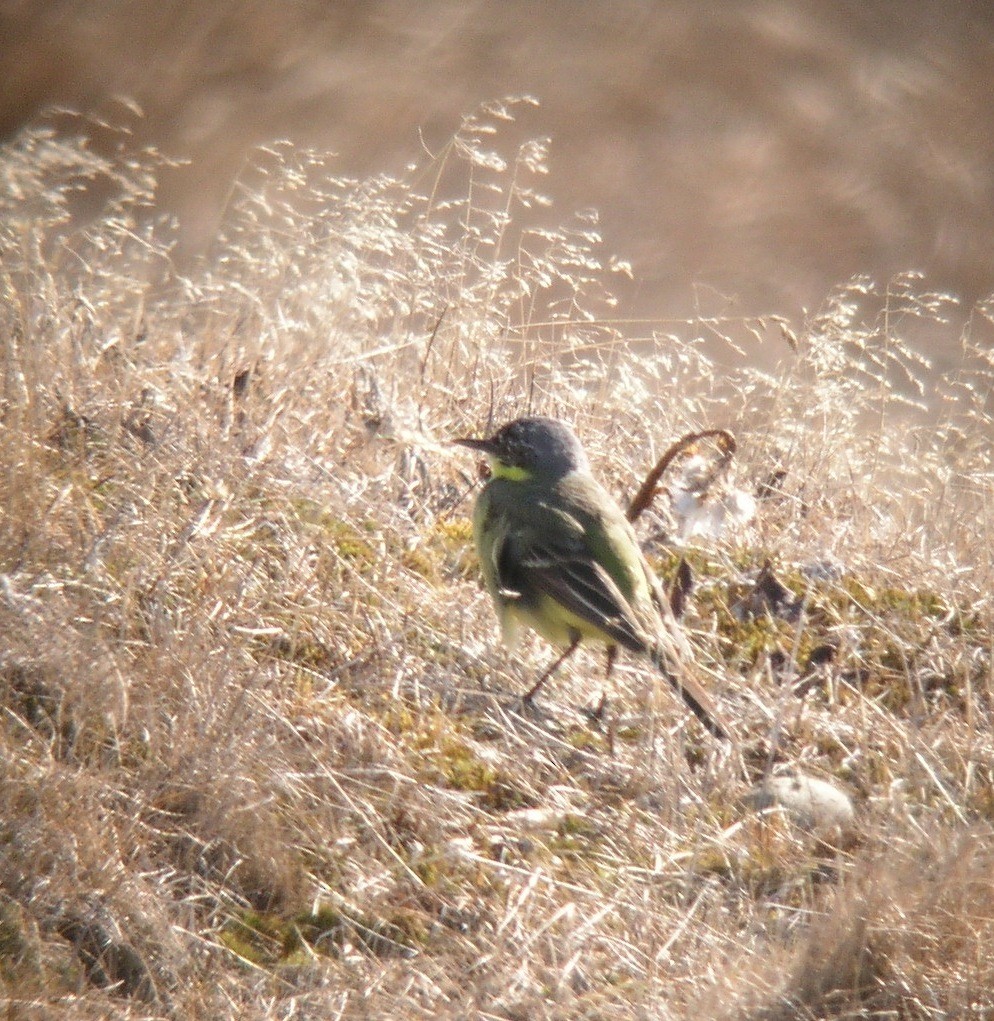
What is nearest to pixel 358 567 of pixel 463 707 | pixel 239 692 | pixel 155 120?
pixel 463 707

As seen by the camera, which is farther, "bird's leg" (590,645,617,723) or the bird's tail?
"bird's leg" (590,645,617,723)

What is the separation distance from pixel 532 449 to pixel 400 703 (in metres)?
1.30

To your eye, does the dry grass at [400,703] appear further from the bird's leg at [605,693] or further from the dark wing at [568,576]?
the dark wing at [568,576]

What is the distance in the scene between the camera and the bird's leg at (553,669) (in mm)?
4719

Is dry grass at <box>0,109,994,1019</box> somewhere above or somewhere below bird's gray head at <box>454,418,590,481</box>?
below

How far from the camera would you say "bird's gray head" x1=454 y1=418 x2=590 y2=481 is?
541 centimetres

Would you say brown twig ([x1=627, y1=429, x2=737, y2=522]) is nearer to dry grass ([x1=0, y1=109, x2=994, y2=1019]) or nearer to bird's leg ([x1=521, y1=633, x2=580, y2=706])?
dry grass ([x1=0, y1=109, x2=994, y2=1019])

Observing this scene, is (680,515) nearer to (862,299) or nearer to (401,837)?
(401,837)

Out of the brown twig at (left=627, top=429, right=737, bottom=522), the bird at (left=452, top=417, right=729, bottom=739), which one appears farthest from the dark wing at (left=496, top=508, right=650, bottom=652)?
the brown twig at (left=627, top=429, right=737, bottom=522)

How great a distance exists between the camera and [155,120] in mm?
14078

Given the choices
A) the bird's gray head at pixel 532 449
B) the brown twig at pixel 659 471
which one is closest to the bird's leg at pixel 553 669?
the bird's gray head at pixel 532 449

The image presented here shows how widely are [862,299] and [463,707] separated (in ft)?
34.8

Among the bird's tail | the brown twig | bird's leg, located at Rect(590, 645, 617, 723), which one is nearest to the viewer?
the bird's tail

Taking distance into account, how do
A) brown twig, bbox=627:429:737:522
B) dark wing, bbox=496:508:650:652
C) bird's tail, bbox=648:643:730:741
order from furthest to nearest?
brown twig, bbox=627:429:737:522 < dark wing, bbox=496:508:650:652 < bird's tail, bbox=648:643:730:741
